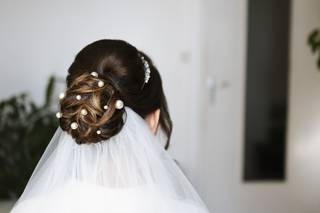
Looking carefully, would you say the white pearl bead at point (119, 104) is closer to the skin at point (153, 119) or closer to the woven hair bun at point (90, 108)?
the woven hair bun at point (90, 108)

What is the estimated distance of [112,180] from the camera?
129cm

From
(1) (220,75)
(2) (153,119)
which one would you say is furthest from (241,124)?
(2) (153,119)

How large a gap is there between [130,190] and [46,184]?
22cm

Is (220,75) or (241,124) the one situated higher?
(220,75)

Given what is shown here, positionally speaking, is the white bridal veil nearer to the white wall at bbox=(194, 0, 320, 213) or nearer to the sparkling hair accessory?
the sparkling hair accessory

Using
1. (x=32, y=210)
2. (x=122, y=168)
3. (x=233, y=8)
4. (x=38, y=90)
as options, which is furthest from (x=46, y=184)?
(x=233, y=8)

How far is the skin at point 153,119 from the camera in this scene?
1.46m

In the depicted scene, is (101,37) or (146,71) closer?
(146,71)

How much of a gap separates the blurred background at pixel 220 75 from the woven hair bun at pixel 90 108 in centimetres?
194

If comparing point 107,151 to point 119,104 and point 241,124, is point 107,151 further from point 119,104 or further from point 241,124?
point 241,124

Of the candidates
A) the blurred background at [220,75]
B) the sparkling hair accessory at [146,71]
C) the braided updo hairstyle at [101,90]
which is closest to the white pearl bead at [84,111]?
the braided updo hairstyle at [101,90]

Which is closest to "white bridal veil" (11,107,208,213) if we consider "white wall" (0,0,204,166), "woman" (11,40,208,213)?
"woman" (11,40,208,213)

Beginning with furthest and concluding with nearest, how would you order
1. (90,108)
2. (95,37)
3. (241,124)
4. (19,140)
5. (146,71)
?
(241,124), (95,37), (19,140), (146,71), (90,108)

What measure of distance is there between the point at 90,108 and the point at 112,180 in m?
0.17
